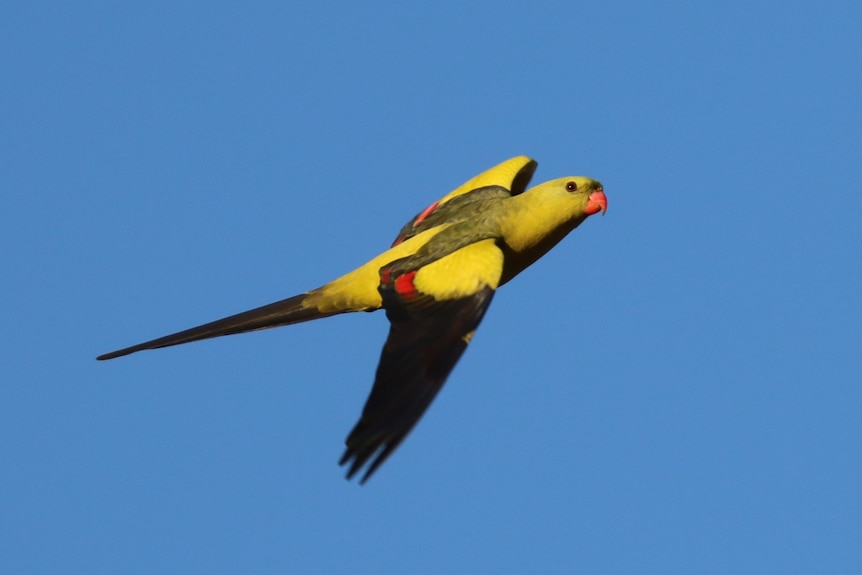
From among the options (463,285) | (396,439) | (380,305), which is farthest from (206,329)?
(396,439)

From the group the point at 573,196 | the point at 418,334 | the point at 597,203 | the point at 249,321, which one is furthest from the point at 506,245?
the point at 249,321

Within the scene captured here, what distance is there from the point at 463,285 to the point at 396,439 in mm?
2391

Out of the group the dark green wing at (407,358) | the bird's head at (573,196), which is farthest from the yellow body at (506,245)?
the dark green wing at (407,358)

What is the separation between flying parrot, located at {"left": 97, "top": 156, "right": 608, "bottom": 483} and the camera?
9.83 m

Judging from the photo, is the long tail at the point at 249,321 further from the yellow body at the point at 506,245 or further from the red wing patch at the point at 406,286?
the red wing patch at the point at 406,286

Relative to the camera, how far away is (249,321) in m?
12.5

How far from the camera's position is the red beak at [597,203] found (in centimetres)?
1350

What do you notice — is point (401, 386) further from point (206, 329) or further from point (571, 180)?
point (571, 180)

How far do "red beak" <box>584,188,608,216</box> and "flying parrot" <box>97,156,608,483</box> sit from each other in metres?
0.01

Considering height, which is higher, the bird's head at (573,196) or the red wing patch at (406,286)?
the bird's head at (573,196)

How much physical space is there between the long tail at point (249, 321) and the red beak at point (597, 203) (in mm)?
2885

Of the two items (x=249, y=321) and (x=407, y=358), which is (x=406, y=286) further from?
(x=249, y=321)

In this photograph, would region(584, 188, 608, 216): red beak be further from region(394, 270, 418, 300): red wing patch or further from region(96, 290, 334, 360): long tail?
region(96, 290, 334, 360): long tail

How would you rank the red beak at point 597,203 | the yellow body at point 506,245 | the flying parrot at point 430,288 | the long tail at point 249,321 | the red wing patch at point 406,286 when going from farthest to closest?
1. the red beak at point 597,203
2. the long tail at point 249,321
3. the yellow body at point 506,245
4. the red wing patch at point 406,286
5. the flying parrot at point 430,288
